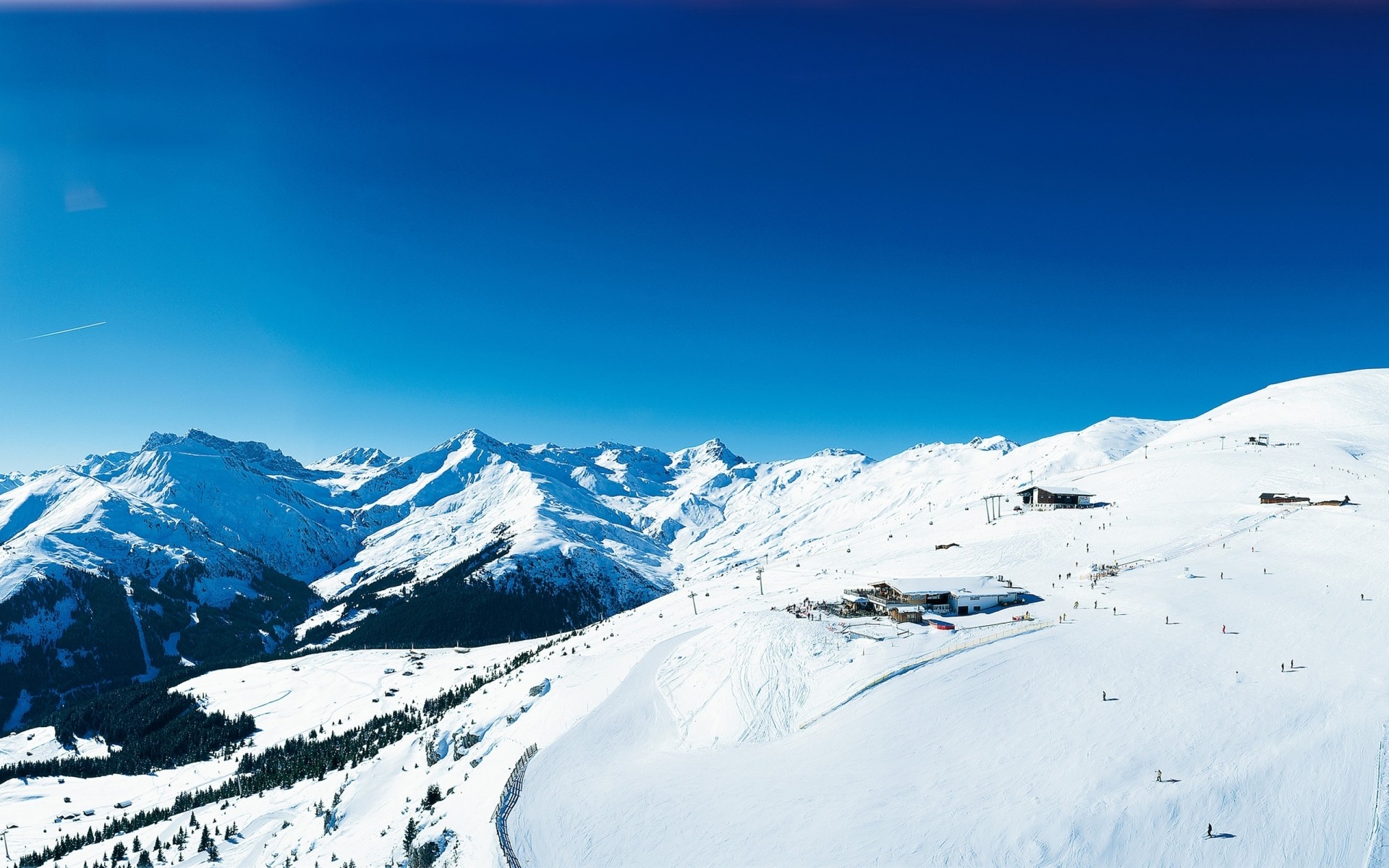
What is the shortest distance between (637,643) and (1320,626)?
182ft

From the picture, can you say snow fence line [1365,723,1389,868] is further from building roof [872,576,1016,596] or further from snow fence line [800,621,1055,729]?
building roof [872,576,1016,596]

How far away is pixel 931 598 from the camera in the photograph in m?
53.8

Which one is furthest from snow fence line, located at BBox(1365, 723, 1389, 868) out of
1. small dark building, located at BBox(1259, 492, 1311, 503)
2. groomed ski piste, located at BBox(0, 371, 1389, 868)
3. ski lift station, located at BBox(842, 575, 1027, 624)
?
small dark building, located at BBox(1259, 492, 1311, 503)

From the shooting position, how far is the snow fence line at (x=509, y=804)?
3138cm

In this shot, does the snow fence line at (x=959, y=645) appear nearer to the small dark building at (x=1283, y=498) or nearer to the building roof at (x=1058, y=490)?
the building roof at (x=1058, y=490)

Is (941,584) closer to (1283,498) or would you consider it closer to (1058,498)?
(1058,498)

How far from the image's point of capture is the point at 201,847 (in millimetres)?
64500

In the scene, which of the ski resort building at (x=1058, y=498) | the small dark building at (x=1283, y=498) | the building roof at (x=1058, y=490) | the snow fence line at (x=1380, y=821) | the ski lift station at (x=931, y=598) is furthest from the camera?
the building roof at (x=1058, y=490)

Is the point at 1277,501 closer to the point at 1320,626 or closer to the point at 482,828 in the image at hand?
the point at 1320,626

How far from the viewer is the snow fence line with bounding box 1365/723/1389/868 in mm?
26125

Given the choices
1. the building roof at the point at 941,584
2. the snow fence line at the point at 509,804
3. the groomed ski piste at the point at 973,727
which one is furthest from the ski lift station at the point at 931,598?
the snow fence line at the point at 509,804

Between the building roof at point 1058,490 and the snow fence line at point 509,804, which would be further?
the building roof at point 1058,490

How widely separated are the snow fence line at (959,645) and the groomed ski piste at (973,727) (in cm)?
20

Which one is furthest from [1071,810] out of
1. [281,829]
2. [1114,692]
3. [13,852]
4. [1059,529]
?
[13,852]
